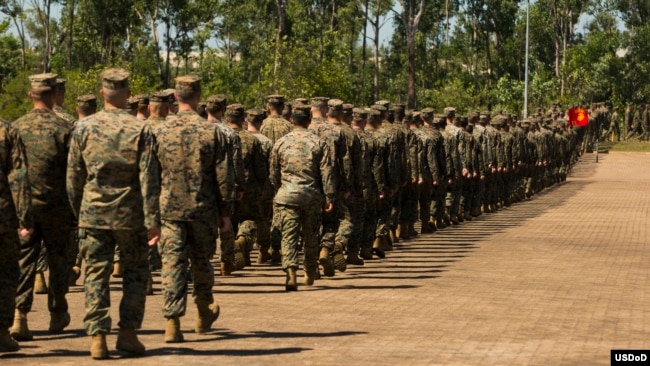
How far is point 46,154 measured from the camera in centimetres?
1245

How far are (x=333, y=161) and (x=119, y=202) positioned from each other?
6495mm

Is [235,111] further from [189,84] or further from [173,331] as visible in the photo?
[173,331]

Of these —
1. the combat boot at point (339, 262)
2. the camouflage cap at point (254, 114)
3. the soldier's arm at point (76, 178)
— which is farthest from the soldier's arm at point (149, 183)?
the camouflage cap at point (254, 114)

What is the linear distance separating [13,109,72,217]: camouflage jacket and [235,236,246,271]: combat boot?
6.13 m

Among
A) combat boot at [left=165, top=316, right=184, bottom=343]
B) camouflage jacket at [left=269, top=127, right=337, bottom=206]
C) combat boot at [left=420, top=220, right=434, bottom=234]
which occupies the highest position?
camouflage jacket at [left=269, top=127, right=337, bottom=206]

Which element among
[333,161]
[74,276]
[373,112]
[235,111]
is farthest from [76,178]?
[373,112]

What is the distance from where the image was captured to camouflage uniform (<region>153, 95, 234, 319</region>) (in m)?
11.9

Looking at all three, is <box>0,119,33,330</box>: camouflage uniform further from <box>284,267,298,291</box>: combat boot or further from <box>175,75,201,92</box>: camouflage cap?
<box>284,267,298,291</box>: combat boot

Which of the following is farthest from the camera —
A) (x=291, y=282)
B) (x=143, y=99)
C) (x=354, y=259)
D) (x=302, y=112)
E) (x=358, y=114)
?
(x=358, y=114)

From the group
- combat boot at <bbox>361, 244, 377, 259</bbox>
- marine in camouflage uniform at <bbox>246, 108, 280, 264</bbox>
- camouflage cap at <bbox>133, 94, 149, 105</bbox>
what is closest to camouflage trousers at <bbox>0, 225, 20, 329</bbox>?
camouflage cap at <bbox>133, 94, 149, 105</bbox>

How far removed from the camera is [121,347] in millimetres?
10805

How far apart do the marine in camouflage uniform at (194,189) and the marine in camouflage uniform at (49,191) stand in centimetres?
90

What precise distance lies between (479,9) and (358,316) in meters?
93.5

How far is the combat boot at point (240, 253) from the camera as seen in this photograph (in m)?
18.5
